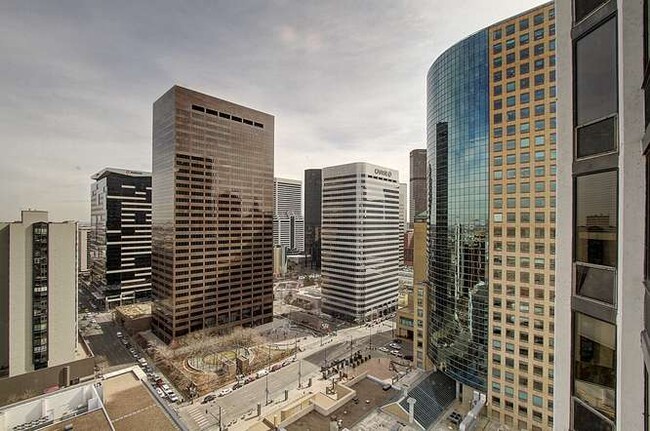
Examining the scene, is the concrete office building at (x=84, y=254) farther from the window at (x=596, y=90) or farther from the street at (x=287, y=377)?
the window at (x=596, y=90)

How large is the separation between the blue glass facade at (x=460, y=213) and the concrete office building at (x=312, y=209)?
114 meters

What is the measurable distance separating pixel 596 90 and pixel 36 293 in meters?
57.8

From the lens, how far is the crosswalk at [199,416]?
37.4 m

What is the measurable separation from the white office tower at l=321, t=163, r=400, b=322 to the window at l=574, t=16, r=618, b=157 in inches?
2742

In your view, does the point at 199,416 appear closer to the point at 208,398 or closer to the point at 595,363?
the point at 208,398

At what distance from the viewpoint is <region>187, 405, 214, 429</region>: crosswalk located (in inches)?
1474

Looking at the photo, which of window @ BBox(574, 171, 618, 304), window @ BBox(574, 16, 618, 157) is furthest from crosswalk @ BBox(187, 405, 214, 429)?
Result: window @ BBox(574, 16, 618, 157)

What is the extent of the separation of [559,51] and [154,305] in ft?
251

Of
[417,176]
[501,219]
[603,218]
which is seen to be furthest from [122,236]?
[417,176]

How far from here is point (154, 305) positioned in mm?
66812

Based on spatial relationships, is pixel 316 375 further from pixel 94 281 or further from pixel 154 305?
pixel 94 281

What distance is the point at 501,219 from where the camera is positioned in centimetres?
3806

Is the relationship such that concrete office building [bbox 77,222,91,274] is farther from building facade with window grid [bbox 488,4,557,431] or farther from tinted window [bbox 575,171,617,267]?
tinted window [bbox 575,171,617,267]

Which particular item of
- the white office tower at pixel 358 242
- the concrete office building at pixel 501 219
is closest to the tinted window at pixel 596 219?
the concrete office building at pixel 501 219
